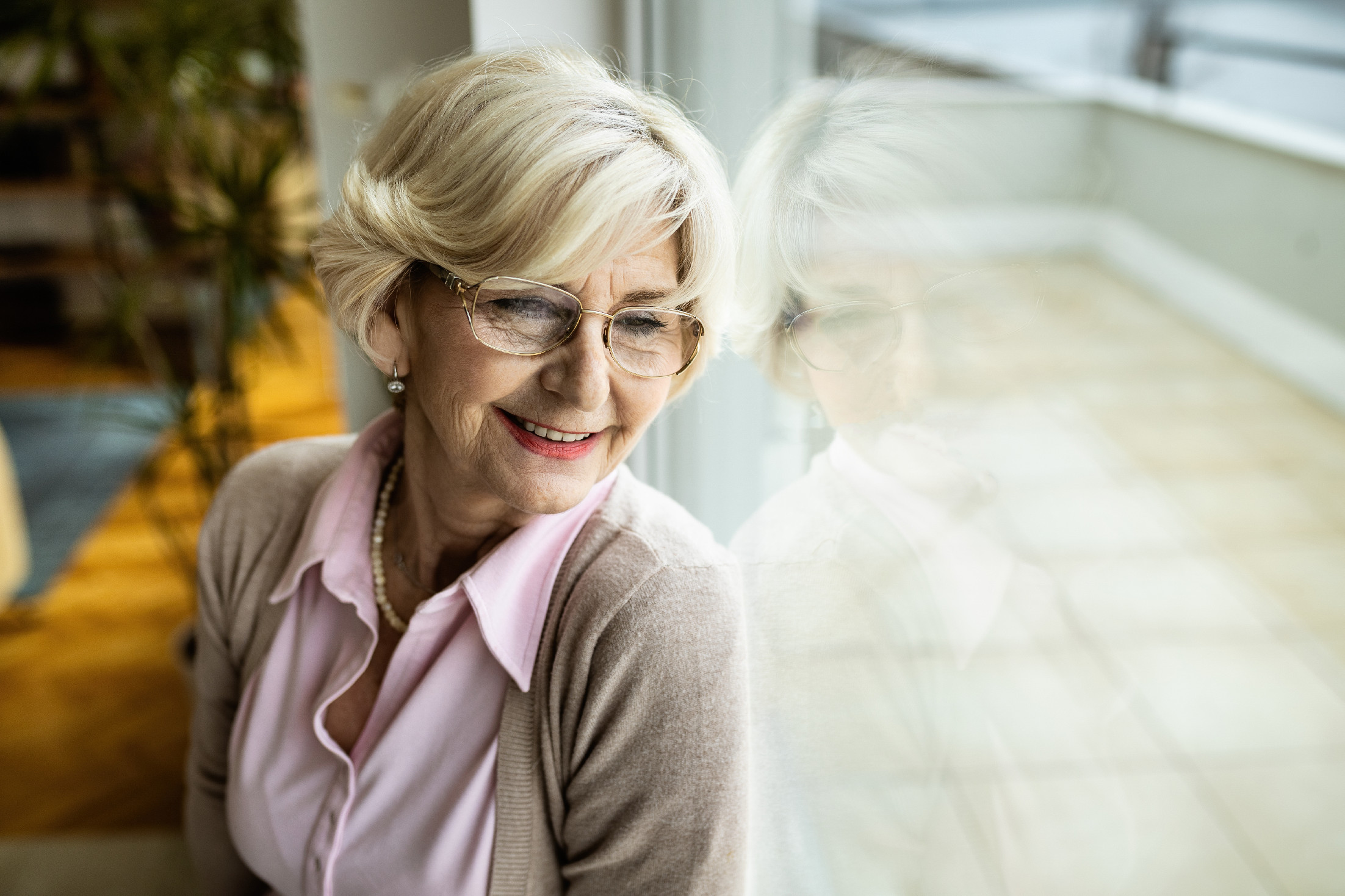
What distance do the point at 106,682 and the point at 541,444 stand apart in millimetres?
2491

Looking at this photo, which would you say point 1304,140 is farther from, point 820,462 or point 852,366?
point 820,462

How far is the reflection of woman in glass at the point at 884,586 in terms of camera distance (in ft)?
1.70

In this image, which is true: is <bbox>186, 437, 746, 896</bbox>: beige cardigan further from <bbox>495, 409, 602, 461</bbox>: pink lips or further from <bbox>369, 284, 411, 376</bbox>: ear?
<bbox>369, 284, 411, 376</bbox>: ear

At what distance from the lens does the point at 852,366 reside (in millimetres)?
767

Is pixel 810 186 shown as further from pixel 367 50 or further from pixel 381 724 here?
pixel 367 50

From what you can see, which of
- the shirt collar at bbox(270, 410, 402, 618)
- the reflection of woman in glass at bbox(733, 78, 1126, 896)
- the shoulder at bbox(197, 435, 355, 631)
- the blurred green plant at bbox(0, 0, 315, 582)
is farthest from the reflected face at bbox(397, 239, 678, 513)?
the blurred green plant at bbox(0, 0, 315, 582)

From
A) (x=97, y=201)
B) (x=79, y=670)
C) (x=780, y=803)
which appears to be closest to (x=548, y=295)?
(x=780, y=803)

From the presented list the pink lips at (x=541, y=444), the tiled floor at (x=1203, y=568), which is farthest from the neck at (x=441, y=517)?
the tiled floor at (x=1203, y=568)

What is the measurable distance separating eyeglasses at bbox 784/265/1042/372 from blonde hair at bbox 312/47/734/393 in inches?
5.1

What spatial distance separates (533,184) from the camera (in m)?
0.81

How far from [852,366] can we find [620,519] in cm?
35

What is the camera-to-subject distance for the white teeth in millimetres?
931

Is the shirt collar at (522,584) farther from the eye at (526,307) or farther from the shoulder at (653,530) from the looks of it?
the eye at (526,307)

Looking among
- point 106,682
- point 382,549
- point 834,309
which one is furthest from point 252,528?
point 106,682
